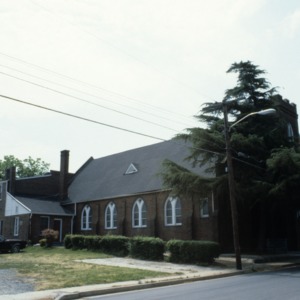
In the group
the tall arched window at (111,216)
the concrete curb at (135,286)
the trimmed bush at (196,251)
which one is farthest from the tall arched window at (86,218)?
the concrete curb at (135,286)

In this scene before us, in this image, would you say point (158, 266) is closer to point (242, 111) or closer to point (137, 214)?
point (242, 111)

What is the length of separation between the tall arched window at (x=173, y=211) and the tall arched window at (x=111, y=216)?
6.94 meters

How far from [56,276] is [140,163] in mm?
23636

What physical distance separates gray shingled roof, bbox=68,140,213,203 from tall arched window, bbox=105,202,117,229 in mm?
1072

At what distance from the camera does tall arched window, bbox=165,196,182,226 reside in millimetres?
32156

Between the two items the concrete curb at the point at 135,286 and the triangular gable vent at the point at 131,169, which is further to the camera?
the triangular gable vent at the point at 131,169

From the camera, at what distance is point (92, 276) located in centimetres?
1653

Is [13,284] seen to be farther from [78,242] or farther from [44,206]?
[44,206]

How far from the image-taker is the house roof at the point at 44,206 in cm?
4062

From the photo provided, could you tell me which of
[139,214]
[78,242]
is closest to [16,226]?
[78,242]

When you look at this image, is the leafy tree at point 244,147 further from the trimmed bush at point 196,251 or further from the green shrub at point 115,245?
the green shrub at point 115,245

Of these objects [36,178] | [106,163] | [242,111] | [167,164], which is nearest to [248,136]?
[242,111]

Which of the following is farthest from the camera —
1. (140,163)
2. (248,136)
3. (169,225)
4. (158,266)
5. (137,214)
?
(140,163)

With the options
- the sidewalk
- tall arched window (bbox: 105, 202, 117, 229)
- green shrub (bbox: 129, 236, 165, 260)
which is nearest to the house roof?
tall arched window (bbox: 105, 202, 117, 229)
